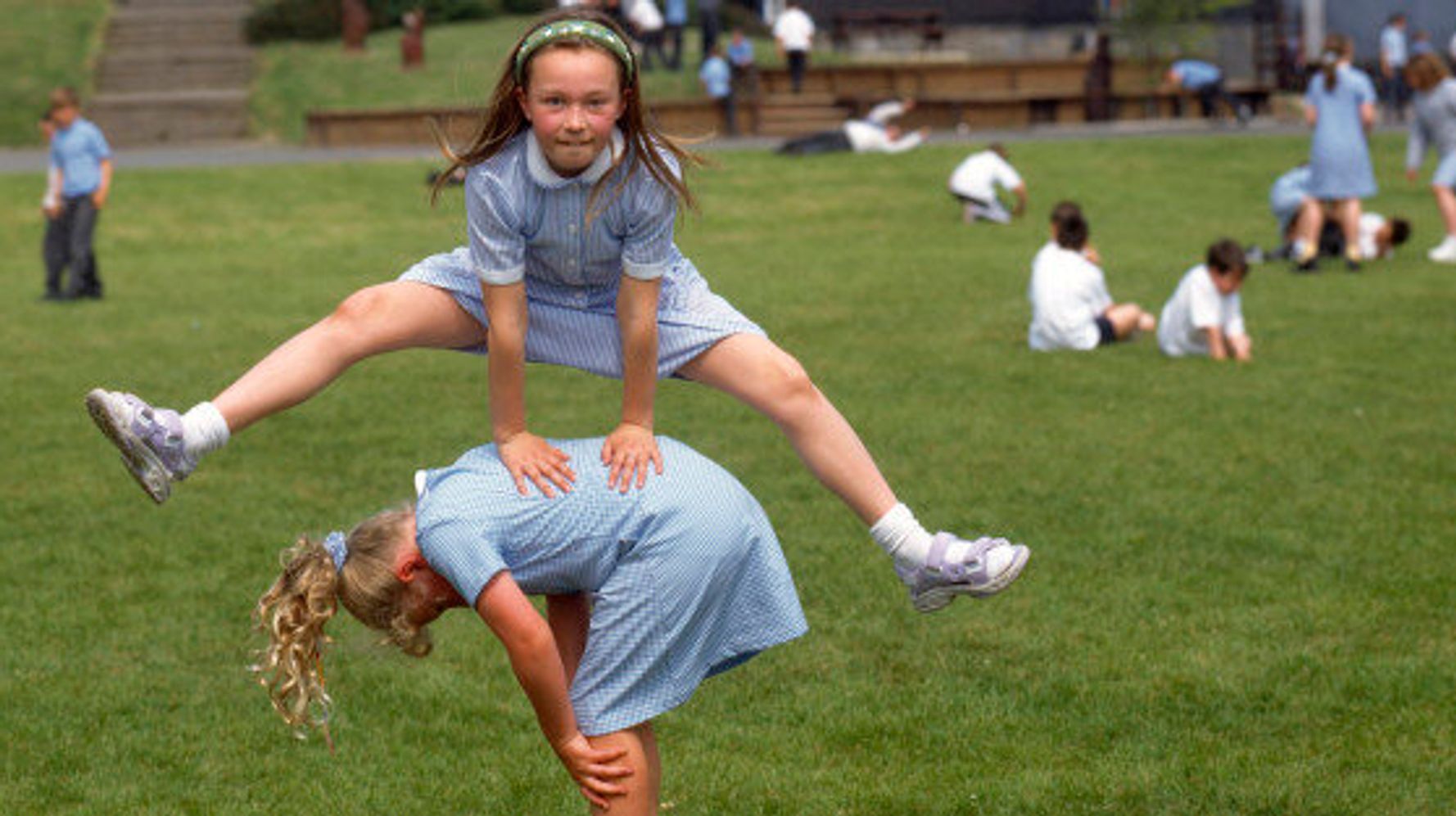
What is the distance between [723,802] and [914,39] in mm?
40354

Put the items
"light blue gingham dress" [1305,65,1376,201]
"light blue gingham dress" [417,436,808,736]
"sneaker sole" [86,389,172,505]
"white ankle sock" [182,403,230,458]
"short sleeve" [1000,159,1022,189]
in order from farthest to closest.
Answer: "short sleeve" [1000,159,1022,189] < "light blue gingham dress" [1305,65,1376,201] < "white ankle sock" [182,403,230,458] < "sneaker sole" [86,389,172,505] < "light blue gingham dress" [417,436,808,736]

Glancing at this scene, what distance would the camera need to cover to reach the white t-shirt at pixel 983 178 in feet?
80.7

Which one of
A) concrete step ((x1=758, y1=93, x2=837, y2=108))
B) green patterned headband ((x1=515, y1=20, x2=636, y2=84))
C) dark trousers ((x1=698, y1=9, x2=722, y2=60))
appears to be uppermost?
dark trousers ((x1=698, y1=9, x2=722, y2=60))

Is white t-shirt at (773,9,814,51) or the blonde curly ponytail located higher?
white t-shirt at (773,9,814,51)

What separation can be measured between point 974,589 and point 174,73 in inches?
1458

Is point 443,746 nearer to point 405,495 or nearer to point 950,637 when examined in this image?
point 950,637

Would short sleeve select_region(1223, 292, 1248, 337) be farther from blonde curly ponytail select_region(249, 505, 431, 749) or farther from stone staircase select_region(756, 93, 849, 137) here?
stone staircase select_region(756, 93, 849, 137)

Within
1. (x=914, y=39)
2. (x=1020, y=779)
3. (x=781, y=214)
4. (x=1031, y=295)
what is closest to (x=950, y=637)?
(x=1020, y=779)

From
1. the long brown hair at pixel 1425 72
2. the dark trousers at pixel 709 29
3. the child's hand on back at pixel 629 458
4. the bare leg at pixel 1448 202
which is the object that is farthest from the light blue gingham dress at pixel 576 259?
the dark trousers at pixel 709 29

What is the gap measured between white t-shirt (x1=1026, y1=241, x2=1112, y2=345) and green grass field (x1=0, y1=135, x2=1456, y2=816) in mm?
353

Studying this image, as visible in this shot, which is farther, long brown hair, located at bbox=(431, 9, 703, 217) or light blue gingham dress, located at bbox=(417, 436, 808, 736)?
long brown hair, located at bbox=(431, 9, 703, 217)

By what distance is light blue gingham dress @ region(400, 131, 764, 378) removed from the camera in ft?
17.0

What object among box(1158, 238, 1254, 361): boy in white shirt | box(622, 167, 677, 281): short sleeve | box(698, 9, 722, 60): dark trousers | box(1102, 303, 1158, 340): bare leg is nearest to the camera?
box(622, 167, 677, 281): short sleeve

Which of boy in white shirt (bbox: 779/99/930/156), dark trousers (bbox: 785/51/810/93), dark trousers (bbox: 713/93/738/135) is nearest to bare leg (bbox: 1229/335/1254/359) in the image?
boy in white shirt (bbox: 779/99/930/156)
